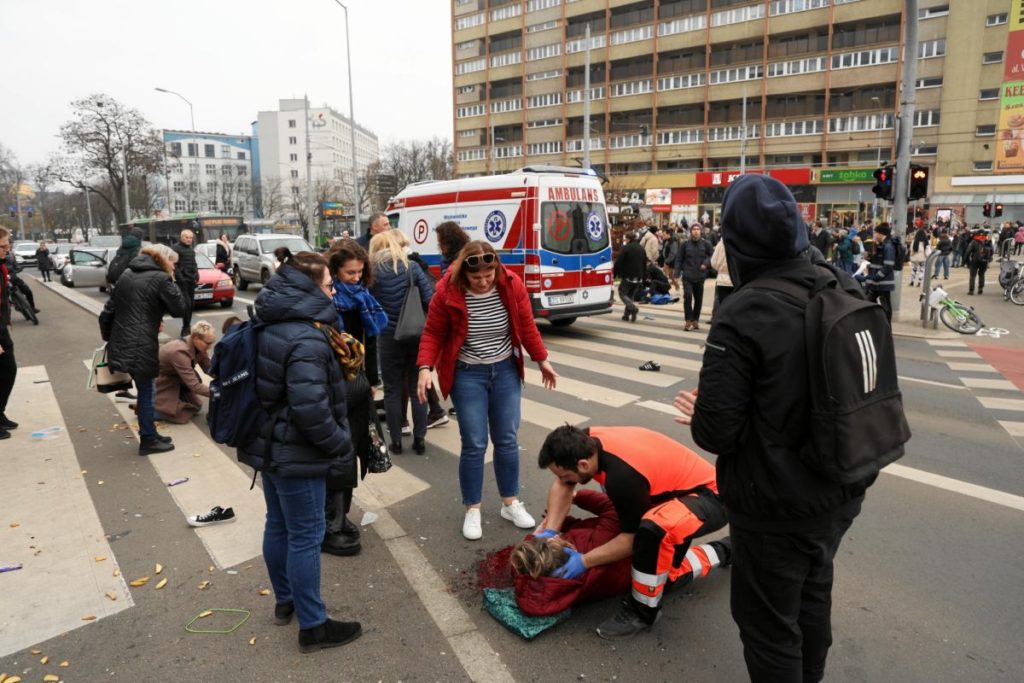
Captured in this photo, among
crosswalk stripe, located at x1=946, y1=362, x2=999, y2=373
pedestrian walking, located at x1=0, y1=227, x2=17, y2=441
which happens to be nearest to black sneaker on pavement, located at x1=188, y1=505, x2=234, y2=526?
pedestrian walking, located at x1=0, y1=227, x2=17, y2=441

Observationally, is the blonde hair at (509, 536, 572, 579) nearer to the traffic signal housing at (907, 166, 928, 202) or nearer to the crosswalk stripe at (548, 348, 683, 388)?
the crosswalk stripe at (548, 348, 683, 388)

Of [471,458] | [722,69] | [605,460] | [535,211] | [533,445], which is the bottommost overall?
[533,445]

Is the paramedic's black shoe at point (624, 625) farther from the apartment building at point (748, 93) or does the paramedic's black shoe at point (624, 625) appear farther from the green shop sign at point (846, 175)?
the green shop sign at point (846, 175)

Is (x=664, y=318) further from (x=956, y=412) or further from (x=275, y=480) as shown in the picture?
(x=275, y=480)

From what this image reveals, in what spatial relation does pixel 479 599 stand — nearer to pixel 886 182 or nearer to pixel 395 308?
pixel 395 308

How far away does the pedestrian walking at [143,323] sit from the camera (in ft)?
17.8

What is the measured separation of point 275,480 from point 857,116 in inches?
2338

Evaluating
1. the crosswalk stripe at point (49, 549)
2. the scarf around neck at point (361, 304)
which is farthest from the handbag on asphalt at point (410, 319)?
the crosswalk stripe at point (49, 549)

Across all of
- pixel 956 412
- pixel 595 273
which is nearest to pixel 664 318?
pixel 595 273

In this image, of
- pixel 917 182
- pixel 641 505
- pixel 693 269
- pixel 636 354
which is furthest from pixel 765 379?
pixel 917 182

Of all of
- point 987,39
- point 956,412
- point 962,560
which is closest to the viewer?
point 962,560

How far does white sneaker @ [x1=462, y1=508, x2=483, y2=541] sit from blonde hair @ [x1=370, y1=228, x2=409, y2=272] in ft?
7.37

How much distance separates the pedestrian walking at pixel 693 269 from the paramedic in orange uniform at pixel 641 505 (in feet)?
29.1

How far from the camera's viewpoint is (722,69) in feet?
187
